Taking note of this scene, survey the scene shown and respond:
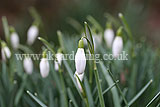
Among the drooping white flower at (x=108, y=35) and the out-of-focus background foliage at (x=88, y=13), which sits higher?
the out-of-focus background foliage at (x=88, y=13)

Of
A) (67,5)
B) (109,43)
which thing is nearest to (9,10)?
(67,5)

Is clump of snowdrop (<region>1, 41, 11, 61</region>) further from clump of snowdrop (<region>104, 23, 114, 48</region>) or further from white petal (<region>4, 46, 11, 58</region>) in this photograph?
clump of snowdrop (<region>104, 23, 114, 48</region>)

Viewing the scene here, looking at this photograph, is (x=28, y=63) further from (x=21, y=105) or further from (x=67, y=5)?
(x=67, y=5)

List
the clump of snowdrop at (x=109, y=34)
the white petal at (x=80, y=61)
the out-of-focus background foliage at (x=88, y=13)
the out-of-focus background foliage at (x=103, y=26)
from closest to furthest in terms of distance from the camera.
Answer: the white petal at (x=80, y=61) → the out-of-focus background foliage at (x=103, y=26) → the clump of snowdrop at (x=109, y=34) → the out-of-focus background foliage at (x=88, y=13)

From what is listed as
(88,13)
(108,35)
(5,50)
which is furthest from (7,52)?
(88,13)

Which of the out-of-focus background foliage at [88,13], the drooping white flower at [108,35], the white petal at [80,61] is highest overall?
the out-of-focus background foliage at [88,13]

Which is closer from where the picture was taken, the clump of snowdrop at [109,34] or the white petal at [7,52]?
the white petal at [7,52]

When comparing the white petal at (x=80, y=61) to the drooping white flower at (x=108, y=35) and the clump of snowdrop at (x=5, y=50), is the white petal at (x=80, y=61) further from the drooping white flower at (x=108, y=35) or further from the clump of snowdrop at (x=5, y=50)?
the drooping white flower at (x=108, y=35)

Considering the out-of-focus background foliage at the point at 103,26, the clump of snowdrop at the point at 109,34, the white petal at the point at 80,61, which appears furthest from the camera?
the clump of snowdrop at the point at 109,34

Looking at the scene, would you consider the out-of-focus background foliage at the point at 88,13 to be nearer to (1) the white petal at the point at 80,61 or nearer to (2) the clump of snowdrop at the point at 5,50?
(2) the clump of snowdrop at the point at 5,50

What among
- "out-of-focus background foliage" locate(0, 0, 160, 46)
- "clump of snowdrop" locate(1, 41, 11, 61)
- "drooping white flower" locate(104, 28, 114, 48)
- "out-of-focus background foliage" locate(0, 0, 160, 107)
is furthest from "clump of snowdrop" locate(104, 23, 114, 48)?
"out-of-focus background foliage" locate(0, 0, 160, 46)

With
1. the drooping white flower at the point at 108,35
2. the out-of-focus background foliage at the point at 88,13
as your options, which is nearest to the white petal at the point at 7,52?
the drooping white flower at the point at 108,35
